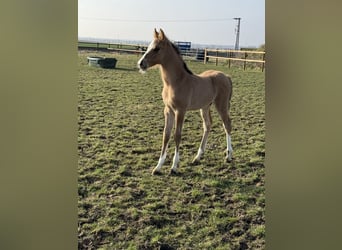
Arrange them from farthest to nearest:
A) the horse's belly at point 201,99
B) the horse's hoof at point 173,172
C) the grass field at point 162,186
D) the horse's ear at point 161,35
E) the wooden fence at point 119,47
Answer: the wooden fence at point 119,47 → the horse's belly at point 201,99 → the horse's hoof at point 173,172 → the horse's ear at point 161,35 → the grass field at point 162,186

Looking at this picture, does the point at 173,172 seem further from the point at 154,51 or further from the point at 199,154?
the point at 154,51

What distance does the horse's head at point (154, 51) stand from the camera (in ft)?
7.47

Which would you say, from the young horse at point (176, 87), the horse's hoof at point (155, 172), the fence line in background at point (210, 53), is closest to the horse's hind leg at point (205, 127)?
the young horse at point (176, 87)

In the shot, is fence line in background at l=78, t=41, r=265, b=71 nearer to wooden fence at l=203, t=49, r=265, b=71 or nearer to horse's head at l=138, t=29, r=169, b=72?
wooden fence at l=203, t=49, r=265, b=71

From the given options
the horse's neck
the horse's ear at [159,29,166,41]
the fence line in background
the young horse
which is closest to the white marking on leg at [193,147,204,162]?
the young horse

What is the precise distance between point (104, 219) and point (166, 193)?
0.46 metres

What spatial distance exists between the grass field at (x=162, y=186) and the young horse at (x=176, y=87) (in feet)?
0.64

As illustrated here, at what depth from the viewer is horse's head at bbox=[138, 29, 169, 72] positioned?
2.28 metres

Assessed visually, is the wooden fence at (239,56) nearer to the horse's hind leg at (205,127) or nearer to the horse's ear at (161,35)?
the horse's hind leg at (205,127)

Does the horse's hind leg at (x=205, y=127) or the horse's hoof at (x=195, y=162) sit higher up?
the horse's hind leg at (x=205, y=127)

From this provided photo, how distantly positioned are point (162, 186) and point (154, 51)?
35.4 inches

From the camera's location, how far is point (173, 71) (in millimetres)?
2441

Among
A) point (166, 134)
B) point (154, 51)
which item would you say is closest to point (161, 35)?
point (154, 51)
